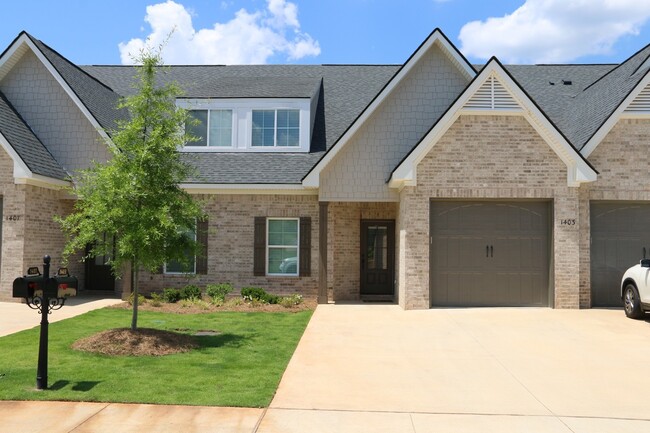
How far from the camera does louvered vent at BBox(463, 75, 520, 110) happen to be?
13680 mm

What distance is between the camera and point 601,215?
46.8 feet

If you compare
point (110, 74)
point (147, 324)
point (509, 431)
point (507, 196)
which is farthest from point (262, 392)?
point (110, 74)

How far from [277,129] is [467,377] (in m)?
11.6

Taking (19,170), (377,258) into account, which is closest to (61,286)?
(19,170)

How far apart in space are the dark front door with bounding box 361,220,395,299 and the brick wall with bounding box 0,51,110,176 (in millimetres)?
8646

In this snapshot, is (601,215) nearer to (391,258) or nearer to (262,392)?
(391,258)

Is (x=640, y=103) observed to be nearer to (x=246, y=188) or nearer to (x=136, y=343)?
(x=246, y=188)

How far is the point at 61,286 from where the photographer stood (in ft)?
23.0

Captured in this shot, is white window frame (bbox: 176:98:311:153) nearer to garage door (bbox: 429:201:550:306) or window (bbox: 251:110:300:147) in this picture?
window (bbox: 251:110:300:147)

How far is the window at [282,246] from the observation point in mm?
16031

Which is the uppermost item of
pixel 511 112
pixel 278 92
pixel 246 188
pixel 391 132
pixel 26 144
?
pixel 278 92

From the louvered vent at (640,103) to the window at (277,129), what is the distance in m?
9.60

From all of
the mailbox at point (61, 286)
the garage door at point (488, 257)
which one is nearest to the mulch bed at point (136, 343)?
the mailbox at point (61, 286)

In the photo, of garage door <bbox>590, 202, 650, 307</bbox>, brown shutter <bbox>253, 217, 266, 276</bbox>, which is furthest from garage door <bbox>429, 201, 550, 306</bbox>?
brown shutter <bbox>253, 217, 266, 276</bbox>
